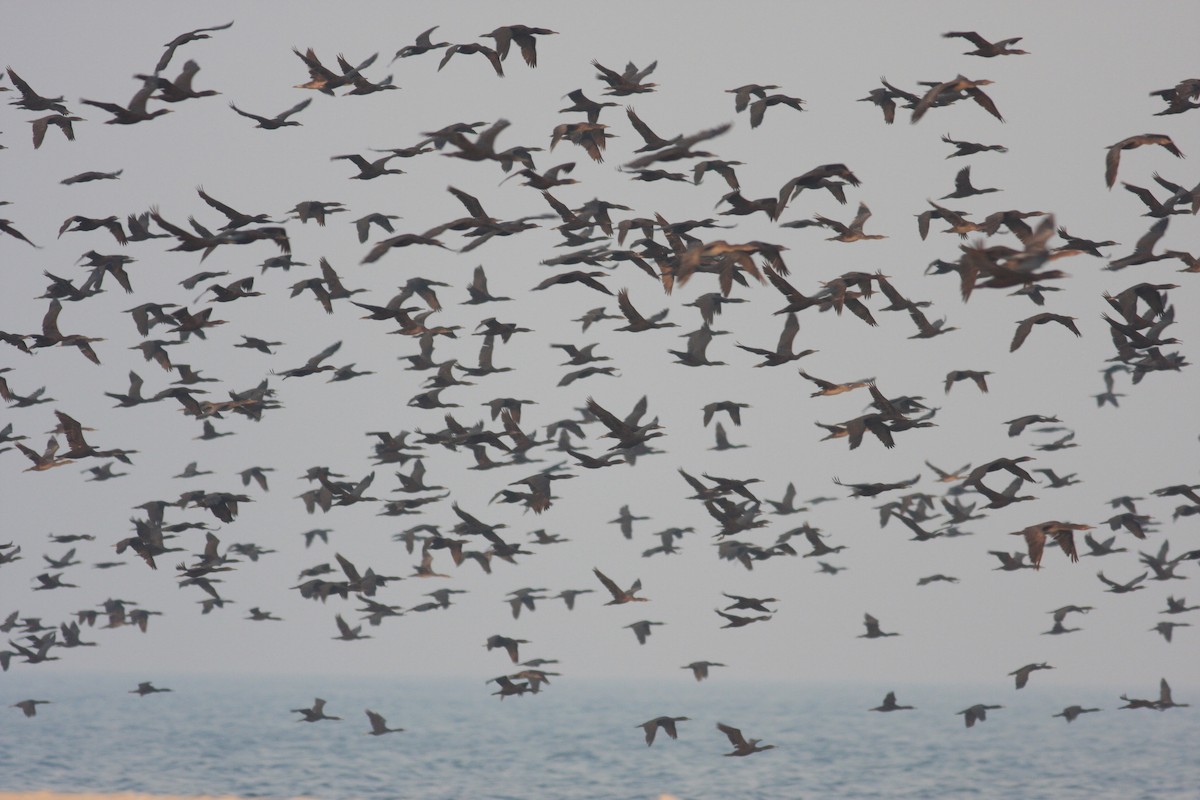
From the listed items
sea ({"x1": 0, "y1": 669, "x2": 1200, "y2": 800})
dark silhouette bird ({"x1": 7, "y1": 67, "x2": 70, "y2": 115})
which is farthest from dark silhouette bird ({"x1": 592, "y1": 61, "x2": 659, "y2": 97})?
sea ({"x1": 0, "y1": 669, "x2": 1200, "y2": 800})

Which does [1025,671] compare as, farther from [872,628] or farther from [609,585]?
[609,585]

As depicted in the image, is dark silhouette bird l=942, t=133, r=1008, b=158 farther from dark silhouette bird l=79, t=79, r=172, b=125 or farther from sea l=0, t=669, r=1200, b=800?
sea l=0, t=669, r=1200, b=800

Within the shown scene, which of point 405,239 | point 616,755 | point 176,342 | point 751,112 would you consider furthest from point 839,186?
point 616,755

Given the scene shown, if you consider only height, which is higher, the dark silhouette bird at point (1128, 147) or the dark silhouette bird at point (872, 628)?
the dark silhouette bird at point (1128, 147)

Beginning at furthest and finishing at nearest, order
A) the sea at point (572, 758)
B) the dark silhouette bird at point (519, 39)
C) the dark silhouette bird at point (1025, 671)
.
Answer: the sea at point (572, 758)
the dark silhouette bird at point (1025, 671)
the dark silhouette bird at point (519, 39)

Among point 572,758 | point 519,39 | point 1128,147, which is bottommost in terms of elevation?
point 572,758

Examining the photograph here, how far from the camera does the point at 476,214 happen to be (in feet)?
75.2

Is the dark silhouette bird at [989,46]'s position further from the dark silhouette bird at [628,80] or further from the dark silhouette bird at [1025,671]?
the dark silhouette bird at [1025,671]

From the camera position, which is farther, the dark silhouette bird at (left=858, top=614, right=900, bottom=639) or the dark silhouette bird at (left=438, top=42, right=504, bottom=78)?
the dark silhouette bird at (left=858, top=614, right=900, bottom=639)

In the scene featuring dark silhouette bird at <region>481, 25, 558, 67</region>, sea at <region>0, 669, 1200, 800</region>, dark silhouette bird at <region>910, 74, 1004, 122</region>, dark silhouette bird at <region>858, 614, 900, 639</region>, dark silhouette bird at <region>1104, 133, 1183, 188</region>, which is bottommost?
sea at <region>0, 669, 1200, 800</region>

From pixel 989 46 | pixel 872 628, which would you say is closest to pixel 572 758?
pixel 872 628

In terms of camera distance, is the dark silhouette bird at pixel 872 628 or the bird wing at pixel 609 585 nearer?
the bird wing at pixel 609 585

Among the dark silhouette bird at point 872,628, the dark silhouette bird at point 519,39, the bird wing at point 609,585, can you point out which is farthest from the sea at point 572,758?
the dark silhouette bird at point 519,39

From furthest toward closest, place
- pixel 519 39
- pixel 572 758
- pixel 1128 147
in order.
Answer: pixel 572 758
pixel 519 39
pixel 1128 147
